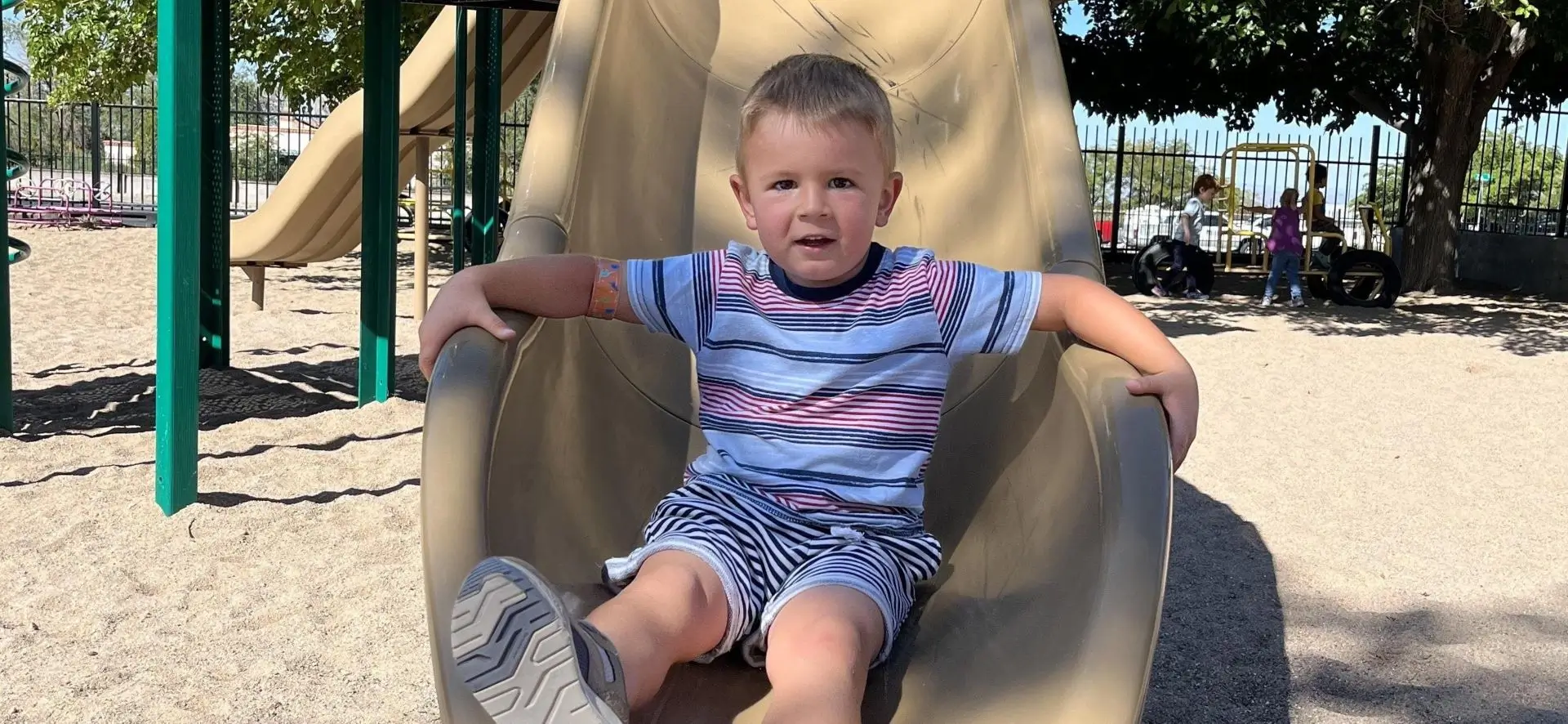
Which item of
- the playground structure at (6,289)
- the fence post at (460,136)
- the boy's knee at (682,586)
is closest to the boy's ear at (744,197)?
the boy's knee at (682,586)

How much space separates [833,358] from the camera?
2.02 meters

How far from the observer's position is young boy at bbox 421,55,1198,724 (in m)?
1.76

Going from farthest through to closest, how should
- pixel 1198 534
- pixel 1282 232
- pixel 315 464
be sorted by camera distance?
pixel 1282 232 < pixel 315 464 < pixel 1198 534

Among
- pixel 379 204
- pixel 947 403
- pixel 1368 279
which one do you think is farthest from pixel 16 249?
pixel 1368 279

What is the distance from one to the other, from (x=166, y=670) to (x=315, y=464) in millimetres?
1709

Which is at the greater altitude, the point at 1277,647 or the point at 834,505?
the point at 834,505

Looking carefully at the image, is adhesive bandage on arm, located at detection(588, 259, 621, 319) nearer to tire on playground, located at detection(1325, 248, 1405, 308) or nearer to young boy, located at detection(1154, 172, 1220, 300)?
young boy, located at detection(1154, 172, 1220, 300)

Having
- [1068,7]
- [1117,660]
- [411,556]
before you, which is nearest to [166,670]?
[411,556]

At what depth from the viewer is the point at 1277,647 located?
3010mm

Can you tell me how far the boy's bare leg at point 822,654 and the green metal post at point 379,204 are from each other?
3.92 m

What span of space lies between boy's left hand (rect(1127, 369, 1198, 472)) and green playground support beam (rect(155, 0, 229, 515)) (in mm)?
2750

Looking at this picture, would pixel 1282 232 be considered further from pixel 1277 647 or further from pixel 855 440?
pixel 855 440

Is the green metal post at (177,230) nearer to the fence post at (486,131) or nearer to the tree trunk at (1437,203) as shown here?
the fence post at (486,131)

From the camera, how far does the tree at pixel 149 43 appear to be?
12.3m
